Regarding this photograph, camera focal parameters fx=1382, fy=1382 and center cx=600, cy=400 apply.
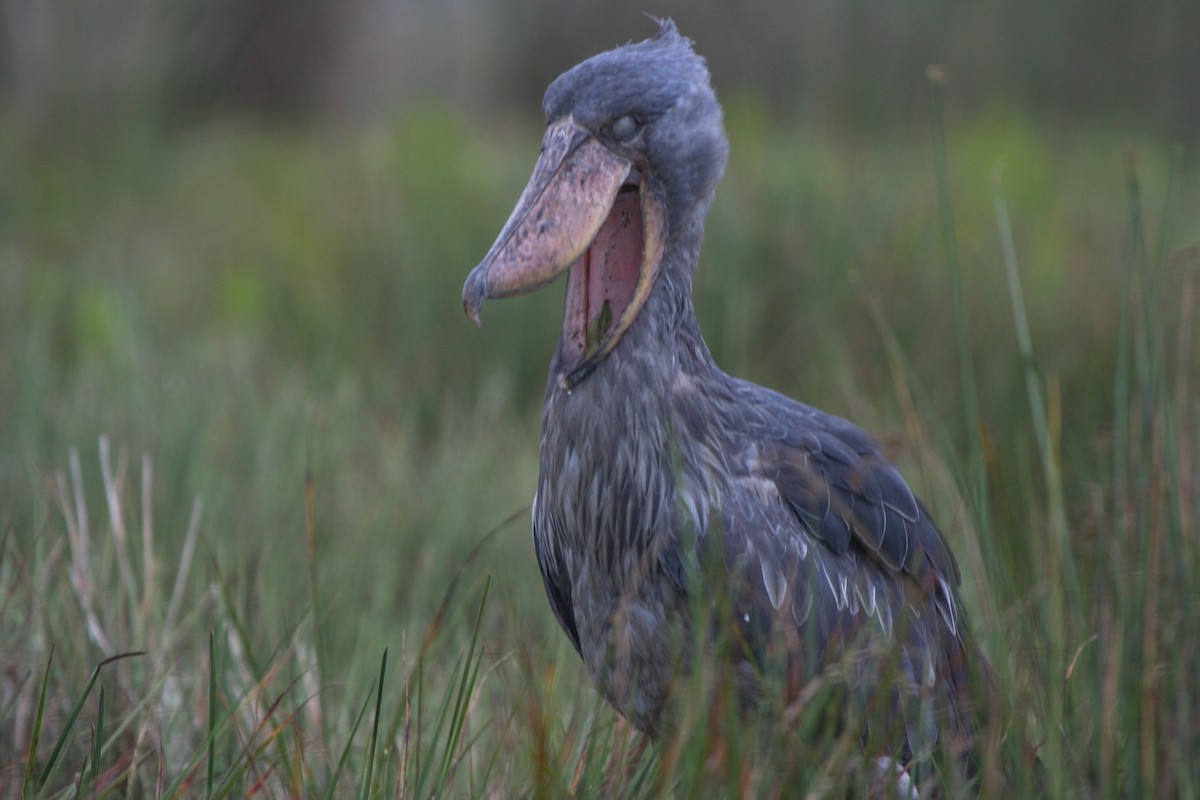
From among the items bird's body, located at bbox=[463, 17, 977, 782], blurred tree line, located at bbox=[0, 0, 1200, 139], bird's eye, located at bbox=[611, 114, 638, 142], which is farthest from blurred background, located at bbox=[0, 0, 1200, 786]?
bird's eye, located at bbox=[611, 114, 638, 142]

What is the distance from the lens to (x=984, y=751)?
1386 mm

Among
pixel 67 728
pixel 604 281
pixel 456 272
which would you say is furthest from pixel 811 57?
pixel 67 728

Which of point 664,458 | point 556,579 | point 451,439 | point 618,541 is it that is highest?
point 664,458

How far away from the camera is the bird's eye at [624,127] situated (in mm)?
1812

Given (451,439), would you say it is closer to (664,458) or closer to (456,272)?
(456,272)

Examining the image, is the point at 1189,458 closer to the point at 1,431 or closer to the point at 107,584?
the point at 107,584

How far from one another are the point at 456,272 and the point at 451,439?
0.91m

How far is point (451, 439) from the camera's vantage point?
341 cm

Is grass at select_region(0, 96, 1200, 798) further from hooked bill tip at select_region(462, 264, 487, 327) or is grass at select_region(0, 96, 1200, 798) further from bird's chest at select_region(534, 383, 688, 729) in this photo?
hooked bill tip at select_region(462, 264, 487, 327)

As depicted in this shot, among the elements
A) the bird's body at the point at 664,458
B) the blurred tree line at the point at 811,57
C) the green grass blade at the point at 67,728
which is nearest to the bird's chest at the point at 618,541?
the bird's body at the point at 664,458

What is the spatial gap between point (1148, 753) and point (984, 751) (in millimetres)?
167

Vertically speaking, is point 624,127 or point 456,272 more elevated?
point 624,127

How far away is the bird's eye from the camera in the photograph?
71.3 inches

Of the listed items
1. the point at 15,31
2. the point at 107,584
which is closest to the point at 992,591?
the point at 107,584
